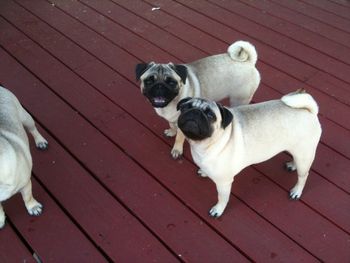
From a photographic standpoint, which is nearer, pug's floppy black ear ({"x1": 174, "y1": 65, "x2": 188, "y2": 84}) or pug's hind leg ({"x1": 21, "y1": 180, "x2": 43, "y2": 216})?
A: pug's hind leg ({"x1": 21, "y1": 180, "x2": 43, "y2": 216})

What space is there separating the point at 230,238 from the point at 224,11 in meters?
2.63

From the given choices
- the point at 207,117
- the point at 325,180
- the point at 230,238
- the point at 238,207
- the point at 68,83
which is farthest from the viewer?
the point at 68,83

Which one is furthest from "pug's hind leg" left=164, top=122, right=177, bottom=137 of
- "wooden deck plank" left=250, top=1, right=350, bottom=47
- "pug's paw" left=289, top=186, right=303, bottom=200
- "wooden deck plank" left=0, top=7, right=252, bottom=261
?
"wooden deck plank" left=250, top=1, right=350, bottom=47

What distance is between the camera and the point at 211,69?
2.44 meters

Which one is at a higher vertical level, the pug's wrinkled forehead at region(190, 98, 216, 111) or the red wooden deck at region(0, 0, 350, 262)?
the pug's wrinkled forehead at region(190, 98, 216, 111)

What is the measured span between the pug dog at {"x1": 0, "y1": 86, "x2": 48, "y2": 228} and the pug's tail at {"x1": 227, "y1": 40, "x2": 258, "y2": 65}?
4.47ft

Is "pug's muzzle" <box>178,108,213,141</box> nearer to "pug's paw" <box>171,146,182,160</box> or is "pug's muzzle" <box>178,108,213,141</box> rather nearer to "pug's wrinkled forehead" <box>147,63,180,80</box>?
"pug's wrinkled forehead" <box>147,63,180,80</box>

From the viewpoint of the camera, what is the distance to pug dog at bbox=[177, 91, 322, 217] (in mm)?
1853

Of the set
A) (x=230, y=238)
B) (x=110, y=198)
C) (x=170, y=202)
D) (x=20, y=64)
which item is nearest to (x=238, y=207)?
(x=230, y=238)

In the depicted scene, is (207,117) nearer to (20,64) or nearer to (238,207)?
(238,207)

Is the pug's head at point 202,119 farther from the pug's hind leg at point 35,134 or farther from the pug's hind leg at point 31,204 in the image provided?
the pug's hind leg at point 35,134

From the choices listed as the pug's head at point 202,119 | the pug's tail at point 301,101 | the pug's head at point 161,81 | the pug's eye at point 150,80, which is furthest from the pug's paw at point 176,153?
the pug's tail at point 301,101

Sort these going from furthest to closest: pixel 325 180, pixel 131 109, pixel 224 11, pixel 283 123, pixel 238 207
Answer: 1. pixel 224 11
2. pixel 131 109
3. pixel 325 180
4. pixel 238 207
5. pixel 283 123

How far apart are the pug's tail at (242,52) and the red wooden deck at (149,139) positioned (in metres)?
0.64
